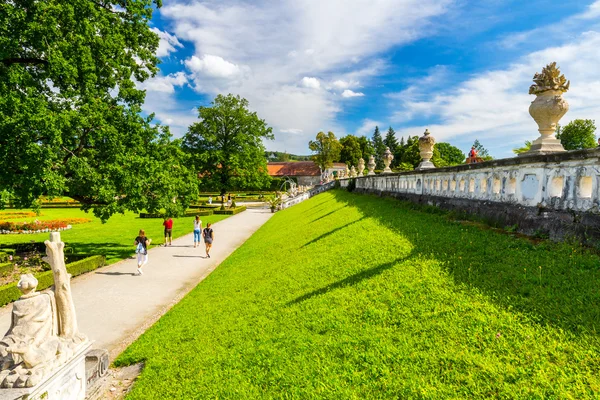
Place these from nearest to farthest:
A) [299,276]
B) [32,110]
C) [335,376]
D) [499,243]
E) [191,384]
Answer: [335,376]
[191,384]
[499,243]
[299,276]
[32,110]

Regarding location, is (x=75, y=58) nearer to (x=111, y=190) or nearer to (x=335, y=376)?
(x=111, y=190)

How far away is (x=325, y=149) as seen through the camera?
7244 cm

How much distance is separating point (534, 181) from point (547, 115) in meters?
1.19

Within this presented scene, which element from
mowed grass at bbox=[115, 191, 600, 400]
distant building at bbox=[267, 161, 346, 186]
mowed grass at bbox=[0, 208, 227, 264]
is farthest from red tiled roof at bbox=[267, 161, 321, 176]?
mowed grass at bbox=[115, 191, 600, 400]

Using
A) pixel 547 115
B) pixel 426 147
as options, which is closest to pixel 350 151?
pixel 426 147

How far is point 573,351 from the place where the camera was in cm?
293

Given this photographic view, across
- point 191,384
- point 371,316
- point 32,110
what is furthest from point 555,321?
point 32,110

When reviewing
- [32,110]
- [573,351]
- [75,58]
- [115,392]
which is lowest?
[115,392]

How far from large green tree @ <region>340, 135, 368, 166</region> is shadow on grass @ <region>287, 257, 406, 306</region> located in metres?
69.5

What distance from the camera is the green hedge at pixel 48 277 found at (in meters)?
8.73

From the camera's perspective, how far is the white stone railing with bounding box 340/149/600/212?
4.77 meters

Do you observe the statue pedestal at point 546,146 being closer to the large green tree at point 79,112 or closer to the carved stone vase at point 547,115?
the carved stone vase at point 547,115

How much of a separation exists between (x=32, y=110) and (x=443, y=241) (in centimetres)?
1254

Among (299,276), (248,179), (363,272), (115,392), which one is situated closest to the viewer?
(115,392)
